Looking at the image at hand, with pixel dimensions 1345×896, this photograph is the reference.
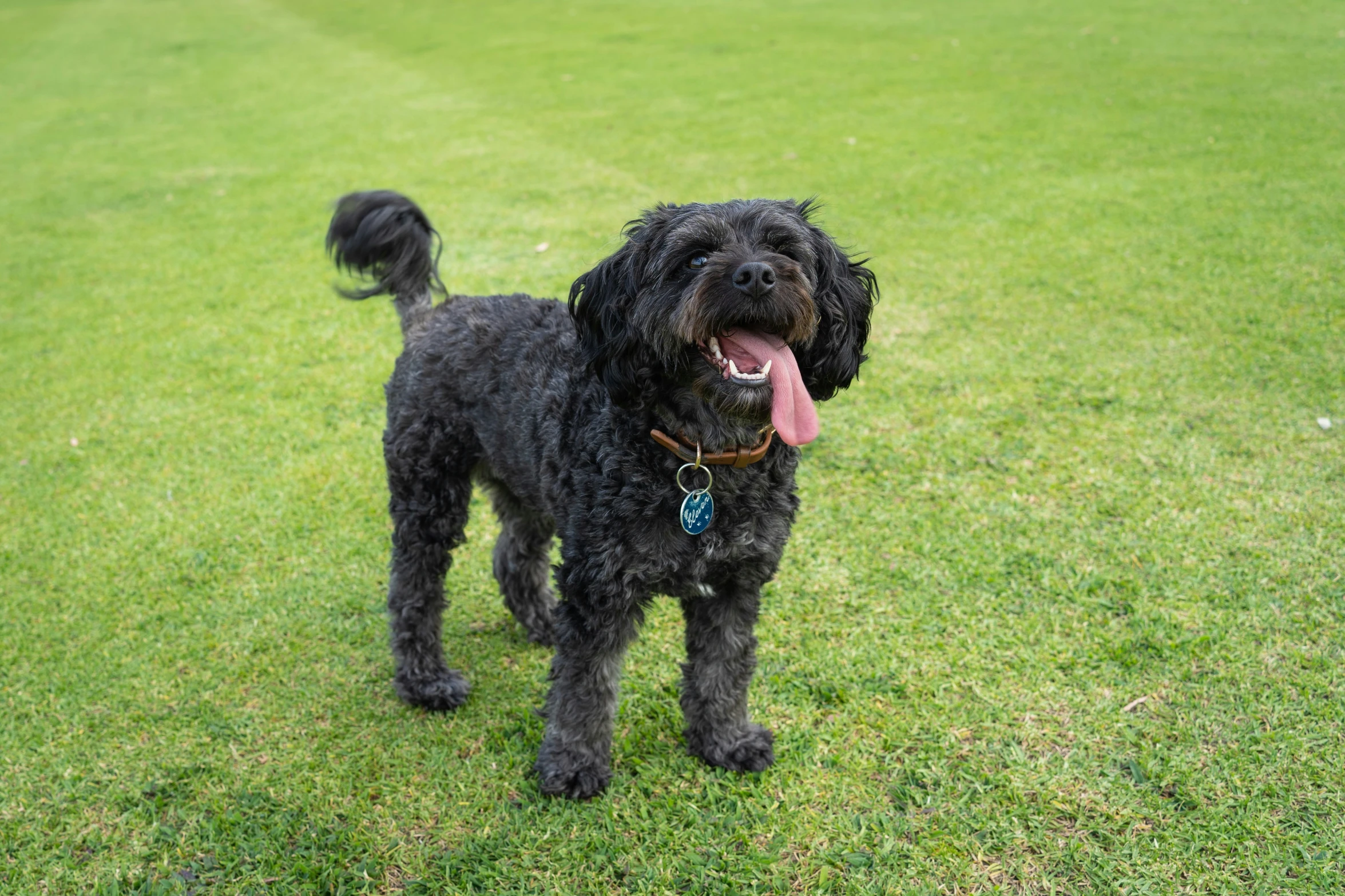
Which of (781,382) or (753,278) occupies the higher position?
(753,278)

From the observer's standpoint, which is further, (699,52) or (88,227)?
(699,52)

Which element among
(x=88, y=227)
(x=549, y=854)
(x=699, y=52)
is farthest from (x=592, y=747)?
(x=699, y=52)

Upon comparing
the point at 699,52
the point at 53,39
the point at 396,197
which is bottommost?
the point at 53,39

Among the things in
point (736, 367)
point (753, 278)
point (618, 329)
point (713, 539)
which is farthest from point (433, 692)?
point (753, 278)

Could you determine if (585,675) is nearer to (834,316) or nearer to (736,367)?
(736,367)

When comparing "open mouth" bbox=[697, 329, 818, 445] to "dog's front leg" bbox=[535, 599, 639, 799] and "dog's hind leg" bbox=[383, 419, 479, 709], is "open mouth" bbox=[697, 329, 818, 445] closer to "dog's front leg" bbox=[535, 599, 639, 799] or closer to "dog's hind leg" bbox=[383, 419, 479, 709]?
"dog's front leg" bbox=[535, 599, 639, 799]

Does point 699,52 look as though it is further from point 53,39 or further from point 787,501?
point 53,39

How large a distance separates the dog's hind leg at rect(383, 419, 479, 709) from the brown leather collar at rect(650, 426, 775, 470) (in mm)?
1099

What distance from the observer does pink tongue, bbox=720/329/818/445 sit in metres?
2.86

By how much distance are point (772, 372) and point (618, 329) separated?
1.70ft

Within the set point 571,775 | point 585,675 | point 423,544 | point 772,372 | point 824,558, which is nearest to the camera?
point 772,372

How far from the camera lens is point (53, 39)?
2694 centimetres

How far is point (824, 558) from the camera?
477cm

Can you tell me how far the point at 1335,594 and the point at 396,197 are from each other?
454 centimetres
